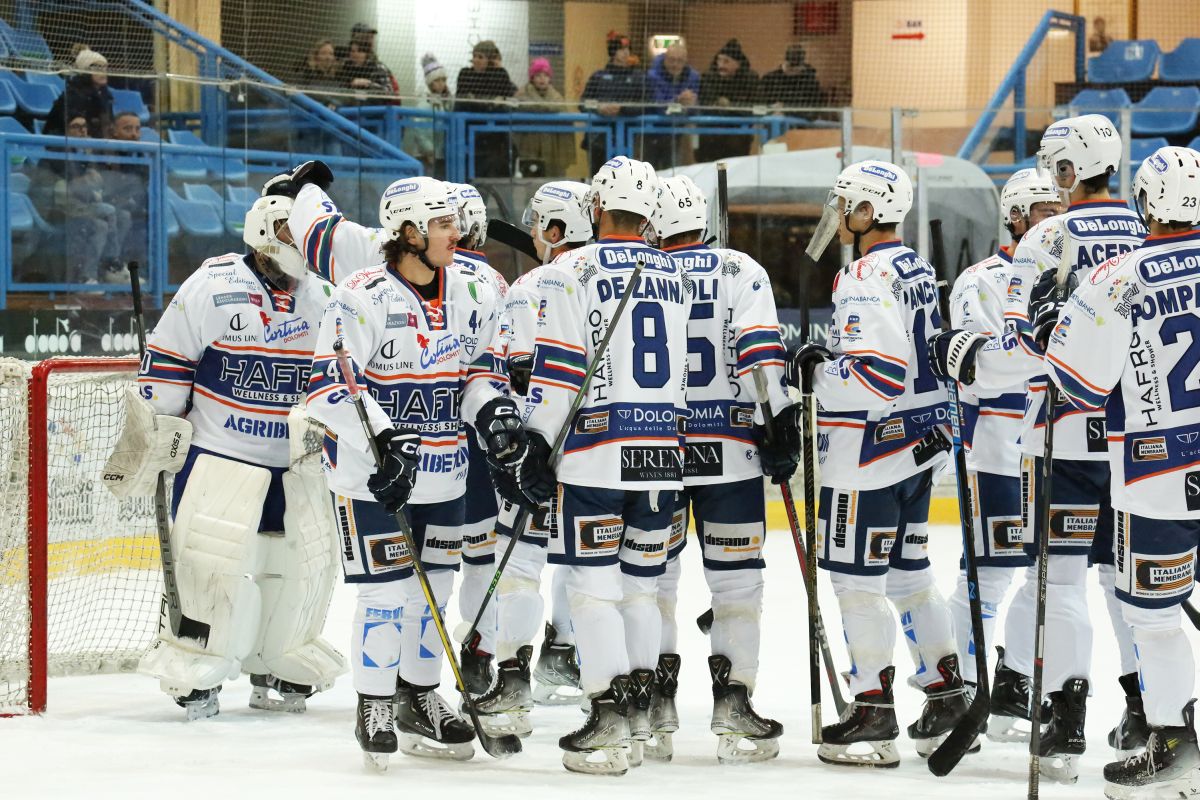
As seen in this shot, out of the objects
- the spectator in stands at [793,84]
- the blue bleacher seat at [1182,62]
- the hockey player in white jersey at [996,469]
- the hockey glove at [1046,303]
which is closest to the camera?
the hockey glove at [1046,303]

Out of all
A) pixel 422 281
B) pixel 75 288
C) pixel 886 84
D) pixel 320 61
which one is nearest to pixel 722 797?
pixel 422 281

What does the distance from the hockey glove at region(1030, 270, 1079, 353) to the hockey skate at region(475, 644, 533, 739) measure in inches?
62.3

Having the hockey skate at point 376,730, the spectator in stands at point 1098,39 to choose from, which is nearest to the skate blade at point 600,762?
the hockey skate at point 376,730

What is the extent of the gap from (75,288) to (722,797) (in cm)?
401

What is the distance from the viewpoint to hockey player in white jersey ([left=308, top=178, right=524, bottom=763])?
3.62 metres

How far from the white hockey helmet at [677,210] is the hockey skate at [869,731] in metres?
1.17

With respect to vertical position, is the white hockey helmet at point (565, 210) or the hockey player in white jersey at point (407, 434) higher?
the white hockey helmet at point (565, 210)

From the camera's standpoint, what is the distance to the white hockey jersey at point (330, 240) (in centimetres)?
420

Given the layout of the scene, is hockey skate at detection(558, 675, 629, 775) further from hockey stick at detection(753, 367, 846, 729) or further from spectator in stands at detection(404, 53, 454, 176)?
spectator in stands at detection(404, 53, 454, 176)

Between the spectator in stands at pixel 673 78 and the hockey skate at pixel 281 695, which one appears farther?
the spectator in stands at pixel 673 78

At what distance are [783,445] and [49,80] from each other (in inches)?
156

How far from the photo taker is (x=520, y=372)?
429cm

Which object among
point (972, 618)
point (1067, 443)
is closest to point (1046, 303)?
point (1067, 443)

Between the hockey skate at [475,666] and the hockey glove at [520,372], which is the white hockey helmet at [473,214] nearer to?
the hockey glove at [520,372]
